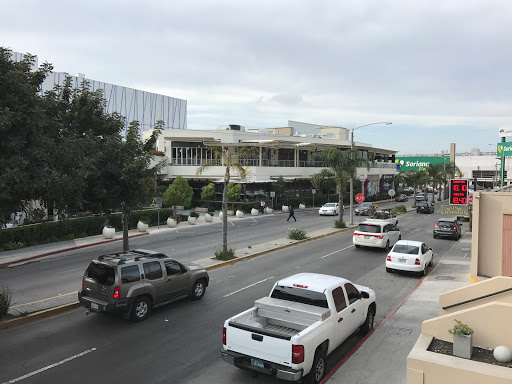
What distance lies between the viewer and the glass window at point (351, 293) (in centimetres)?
940

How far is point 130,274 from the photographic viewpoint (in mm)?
10688

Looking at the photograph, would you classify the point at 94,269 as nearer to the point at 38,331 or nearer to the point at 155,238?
the point at 38,331

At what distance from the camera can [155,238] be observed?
1041 inches

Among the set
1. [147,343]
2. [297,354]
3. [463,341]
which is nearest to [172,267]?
[147,343]

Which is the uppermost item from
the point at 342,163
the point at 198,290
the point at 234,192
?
the point at 342,163

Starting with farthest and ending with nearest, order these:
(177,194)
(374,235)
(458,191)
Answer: (177,194), (374,235), (458,191)

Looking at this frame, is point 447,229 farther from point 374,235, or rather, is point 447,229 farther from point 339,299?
point 339,299

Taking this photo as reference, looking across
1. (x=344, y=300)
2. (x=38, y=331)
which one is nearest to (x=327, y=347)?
(x=344, y=300)

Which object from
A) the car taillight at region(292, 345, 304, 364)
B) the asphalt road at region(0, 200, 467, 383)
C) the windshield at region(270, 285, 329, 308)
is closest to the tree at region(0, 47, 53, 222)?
the asphalt road at region(0, 200, 467, 383)

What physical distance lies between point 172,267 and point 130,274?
1.53 m

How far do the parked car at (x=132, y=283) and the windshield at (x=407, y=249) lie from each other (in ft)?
31.4

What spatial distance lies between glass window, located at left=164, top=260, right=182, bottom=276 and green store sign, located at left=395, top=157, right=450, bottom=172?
6236 centimetres

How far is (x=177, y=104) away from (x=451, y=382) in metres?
115

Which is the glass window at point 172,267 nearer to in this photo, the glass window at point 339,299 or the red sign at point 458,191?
the glass window at point 339,299
